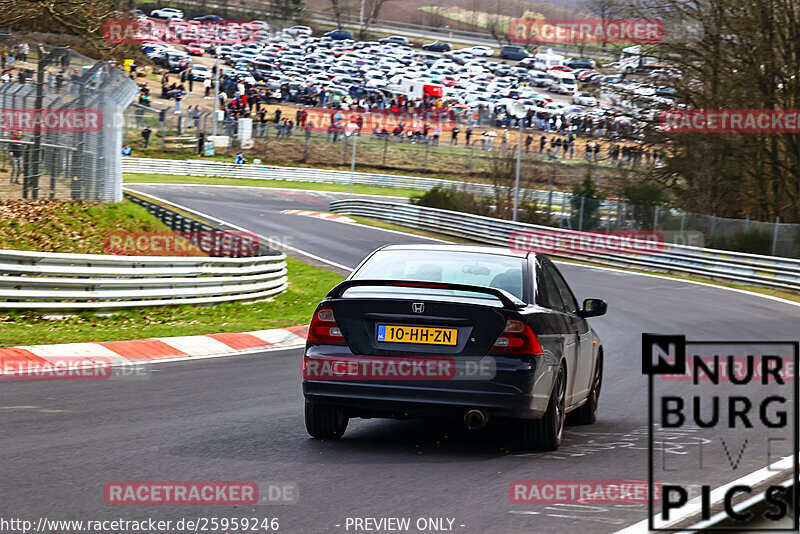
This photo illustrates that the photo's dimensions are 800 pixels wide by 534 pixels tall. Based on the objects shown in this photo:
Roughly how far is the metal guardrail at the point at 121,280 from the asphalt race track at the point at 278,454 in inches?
140

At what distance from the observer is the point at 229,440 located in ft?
25.0

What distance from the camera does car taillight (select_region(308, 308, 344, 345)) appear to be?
7.34 meters

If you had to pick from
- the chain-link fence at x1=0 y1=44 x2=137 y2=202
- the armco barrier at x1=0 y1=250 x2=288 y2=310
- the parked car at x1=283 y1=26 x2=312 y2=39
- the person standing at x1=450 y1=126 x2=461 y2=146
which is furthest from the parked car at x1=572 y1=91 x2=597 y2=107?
the armco barrier at x1=0 y1=250 x2=288 y2=310

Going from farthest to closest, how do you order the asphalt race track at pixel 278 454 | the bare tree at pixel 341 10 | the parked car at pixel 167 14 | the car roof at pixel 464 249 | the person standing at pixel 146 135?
the bare tree at pixel 341 10, the parked car at pixel 167 14, the person standing at pixel 146 135, the car roof at pixel 464 249, the asphalt race track at pixel 278 454

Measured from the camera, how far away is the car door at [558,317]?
7.85 meters

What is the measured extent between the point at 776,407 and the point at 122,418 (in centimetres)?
644

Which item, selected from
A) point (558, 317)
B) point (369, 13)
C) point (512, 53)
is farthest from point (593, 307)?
point (369, 13)

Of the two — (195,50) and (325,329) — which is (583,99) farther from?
(325,329)

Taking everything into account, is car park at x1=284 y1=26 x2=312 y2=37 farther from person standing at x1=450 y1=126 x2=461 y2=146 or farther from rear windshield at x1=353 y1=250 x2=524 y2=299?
rear windshield at x1=353 y1=250 x2=524 y2=299

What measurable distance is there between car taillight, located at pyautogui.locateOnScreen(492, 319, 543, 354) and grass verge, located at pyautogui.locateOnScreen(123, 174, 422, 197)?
4830cm

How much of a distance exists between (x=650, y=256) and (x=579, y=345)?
1007 inches

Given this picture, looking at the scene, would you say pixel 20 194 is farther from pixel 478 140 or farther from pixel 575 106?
pixel 575 106

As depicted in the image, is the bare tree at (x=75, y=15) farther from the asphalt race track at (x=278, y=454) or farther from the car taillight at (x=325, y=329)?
the car taillight at (x=325, y=329)

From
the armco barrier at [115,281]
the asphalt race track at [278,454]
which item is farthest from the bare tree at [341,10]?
the asphalt race track at [278,454]
